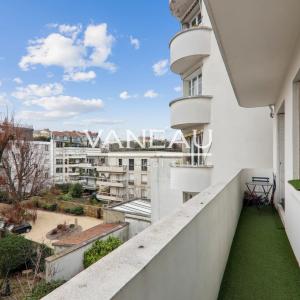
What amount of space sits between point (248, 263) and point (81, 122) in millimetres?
52073

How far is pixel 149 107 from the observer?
32.7 m

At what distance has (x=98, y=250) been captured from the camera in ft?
44.7

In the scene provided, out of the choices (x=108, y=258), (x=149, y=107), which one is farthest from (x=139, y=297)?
(x=149, y=107)

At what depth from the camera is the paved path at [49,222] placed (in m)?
23.7

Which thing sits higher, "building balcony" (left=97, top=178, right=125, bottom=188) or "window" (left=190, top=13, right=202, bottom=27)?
"window" (left=190, top=13, right=202, bottom=27)

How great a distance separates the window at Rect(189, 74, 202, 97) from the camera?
12516mm

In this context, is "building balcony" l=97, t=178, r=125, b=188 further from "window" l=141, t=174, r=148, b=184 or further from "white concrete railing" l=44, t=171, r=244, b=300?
"white concrete railing" l=44, t=171, r=244, b=300

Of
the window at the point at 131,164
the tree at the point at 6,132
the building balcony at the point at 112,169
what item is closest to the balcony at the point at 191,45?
the tree at the point at 6,132

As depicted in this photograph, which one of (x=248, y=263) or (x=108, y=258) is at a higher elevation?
(x=108, y=258)

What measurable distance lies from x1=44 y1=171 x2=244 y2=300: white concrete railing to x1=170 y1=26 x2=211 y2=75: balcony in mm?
9592

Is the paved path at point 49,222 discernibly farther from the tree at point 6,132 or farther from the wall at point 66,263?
the wall at point 66,263

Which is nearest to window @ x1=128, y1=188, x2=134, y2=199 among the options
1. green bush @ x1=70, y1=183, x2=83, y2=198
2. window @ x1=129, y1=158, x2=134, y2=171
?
window @ x1=129, y1=158, x2=134, y2=171

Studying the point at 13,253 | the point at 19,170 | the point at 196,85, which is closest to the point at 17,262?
the point at 13,253

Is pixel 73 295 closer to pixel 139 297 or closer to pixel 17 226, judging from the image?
pixel 139 297
